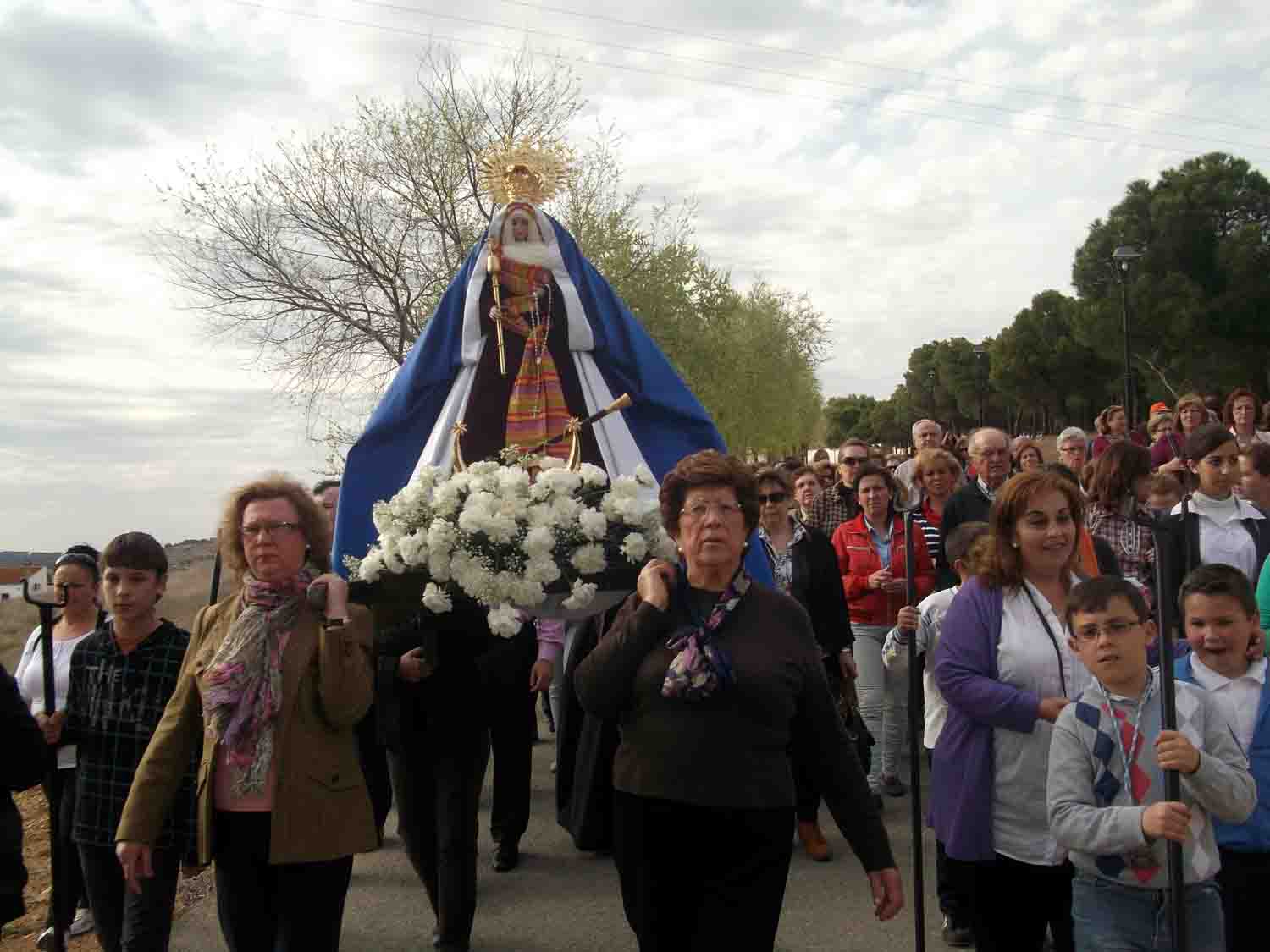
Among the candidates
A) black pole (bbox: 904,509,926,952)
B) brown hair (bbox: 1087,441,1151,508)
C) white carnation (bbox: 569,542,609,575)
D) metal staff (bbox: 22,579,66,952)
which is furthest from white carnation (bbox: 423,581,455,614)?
brown hair (bbox: 1087,441,1151,508)

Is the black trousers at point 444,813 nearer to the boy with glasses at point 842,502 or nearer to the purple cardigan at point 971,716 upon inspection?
the purple cardigan at point 971,716

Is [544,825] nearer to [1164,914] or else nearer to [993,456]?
[993,456]

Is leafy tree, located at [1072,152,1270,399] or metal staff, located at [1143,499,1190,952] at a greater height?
leafy tree, located at [1072,152,1270,399]

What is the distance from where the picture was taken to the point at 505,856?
5.93 m

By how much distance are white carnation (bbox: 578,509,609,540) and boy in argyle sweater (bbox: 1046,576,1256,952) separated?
5.10 feet

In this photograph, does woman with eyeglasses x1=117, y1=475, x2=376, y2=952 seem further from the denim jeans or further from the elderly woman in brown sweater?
the denim jeans

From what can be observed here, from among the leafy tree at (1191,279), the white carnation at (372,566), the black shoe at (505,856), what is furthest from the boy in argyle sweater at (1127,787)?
the leafy tree at (1191,279)

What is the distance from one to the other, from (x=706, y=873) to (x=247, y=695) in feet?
4.94

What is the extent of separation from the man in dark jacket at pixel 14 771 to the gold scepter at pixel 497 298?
305 cm

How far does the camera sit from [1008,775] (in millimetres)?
3605

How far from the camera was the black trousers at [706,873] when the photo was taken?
294 centimetres

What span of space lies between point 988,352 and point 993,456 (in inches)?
2387

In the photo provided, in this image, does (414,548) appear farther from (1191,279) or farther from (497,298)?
(1191,279)

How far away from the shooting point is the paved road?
491cm
